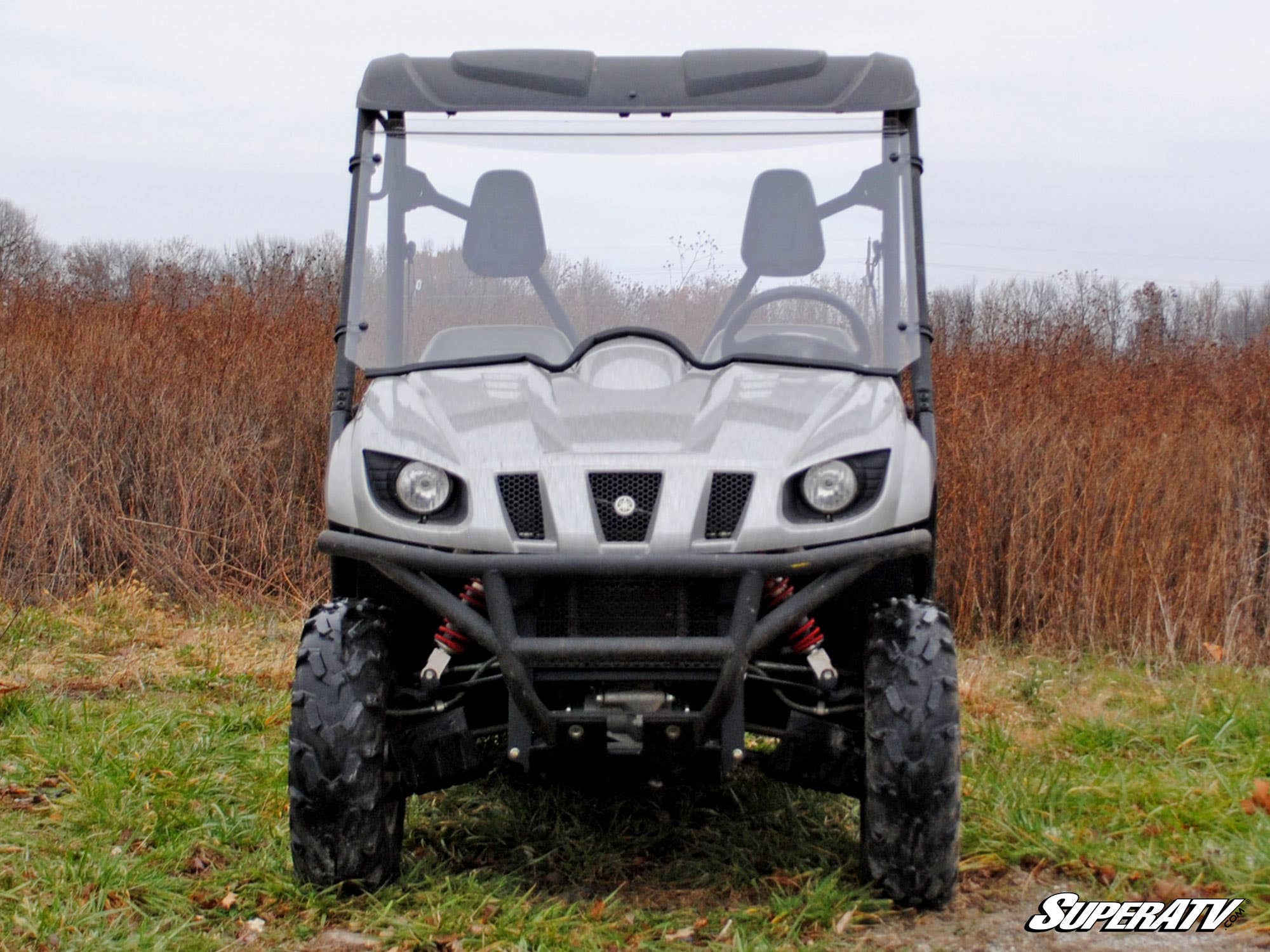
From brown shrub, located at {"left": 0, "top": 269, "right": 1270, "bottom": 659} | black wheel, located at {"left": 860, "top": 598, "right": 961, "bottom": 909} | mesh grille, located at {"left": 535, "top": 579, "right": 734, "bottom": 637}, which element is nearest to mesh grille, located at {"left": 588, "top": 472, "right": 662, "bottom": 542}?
mesh grille, located at {"left": 535, "top": 579, "right": 734, "bottom": 637}

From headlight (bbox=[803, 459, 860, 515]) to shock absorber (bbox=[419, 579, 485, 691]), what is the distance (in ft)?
2.28

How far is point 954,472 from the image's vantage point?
6.47 metres

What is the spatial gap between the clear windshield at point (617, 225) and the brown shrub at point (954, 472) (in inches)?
126

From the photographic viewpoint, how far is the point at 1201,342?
9164 millimetres

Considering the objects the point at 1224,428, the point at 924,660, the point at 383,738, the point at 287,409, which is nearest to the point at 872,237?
the point at 924,660

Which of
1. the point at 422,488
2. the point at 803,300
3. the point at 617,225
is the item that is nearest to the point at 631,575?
the point at 422,488

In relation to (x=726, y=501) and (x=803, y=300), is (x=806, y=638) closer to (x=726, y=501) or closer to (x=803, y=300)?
(x=726, y=501)

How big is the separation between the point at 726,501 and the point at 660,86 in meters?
1.29

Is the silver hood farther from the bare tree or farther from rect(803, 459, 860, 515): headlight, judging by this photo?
the bare tree

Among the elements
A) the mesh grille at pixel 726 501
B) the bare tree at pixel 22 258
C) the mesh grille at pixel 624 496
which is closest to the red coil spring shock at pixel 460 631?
the mesh grille at pixel 624 496

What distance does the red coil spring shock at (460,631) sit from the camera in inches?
109

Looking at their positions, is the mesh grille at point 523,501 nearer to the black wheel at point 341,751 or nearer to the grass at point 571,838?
the black wheel at point 341,751

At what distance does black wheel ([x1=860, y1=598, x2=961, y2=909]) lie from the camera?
268 centimetres

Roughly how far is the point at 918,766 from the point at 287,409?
5.70m
